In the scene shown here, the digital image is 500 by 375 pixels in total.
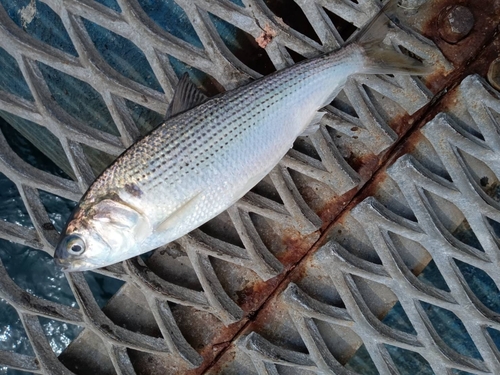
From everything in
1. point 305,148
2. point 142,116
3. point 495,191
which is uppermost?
point 142,116

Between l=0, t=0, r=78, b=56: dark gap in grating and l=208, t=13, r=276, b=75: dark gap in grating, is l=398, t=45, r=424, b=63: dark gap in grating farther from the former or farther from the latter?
l=0, t=0, r=78, b=56: dark gap in grating

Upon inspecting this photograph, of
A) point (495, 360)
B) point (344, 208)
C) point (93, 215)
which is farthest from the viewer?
point (344, 208)

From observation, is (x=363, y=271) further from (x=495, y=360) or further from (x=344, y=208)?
(x=495, y=360)

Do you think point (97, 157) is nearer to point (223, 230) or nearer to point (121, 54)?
point (121, 54)

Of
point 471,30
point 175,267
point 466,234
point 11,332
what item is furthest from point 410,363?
point 11,332

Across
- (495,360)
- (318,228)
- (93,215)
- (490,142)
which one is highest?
(490,142)

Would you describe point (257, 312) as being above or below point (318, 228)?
below

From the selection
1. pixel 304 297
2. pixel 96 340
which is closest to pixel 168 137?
pixel 304 297
